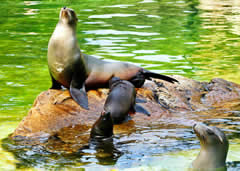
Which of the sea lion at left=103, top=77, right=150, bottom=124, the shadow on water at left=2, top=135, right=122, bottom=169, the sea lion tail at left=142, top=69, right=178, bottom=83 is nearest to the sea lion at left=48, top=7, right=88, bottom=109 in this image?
the sea lion at left=103, top=77, right=150, bottom=124

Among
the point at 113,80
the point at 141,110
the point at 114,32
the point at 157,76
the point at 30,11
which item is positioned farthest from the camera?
the point at 30,11

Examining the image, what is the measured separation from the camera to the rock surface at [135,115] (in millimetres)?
5430

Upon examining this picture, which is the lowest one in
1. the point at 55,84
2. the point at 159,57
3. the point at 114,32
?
the point at 159,57

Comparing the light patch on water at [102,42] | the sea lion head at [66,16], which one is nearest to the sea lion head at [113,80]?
the sea lion head at [66,16]

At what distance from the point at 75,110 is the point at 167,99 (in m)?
1.48

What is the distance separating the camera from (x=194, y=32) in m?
15.5

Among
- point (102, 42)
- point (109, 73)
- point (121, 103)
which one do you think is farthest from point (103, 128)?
point (102, 42)

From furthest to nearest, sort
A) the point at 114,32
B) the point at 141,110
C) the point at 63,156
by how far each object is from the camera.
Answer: the point at 114,32, the point at 141,110, the point at 63,156

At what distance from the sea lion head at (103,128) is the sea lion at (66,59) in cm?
116

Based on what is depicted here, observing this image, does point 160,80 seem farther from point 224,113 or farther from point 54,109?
point 54,109

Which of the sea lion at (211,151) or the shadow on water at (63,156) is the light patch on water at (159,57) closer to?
the shadow on water at (63,156)

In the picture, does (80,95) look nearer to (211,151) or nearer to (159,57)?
(211,151)

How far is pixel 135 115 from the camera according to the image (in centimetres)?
595

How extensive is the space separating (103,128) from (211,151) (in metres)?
1.29
